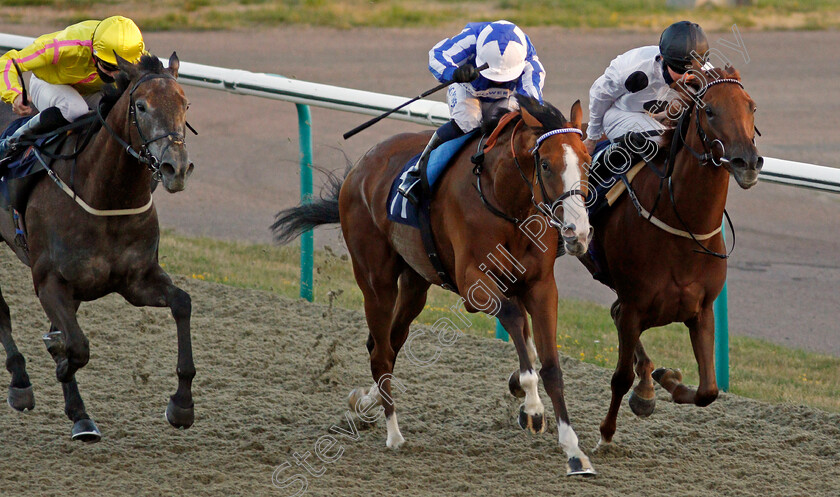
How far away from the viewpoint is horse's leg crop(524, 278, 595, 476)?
4430 mm

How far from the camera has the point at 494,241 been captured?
15.2ft

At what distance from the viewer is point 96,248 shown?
4.98 meters

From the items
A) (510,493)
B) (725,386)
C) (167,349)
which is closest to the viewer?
(510,493)

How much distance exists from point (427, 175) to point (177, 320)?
127cm

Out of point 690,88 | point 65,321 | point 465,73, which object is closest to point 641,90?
point 690,88

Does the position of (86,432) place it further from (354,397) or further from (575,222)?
(575,222)

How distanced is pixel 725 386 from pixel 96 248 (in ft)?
10.8

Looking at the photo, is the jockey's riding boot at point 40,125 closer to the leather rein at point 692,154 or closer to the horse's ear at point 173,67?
the horse's ear at point 173,67

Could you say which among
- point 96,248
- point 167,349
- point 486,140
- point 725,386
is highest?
point 486,140

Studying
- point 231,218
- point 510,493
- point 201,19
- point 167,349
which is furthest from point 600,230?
point 201,19

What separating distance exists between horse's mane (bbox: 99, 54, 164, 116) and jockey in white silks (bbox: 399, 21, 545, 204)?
1.17 m

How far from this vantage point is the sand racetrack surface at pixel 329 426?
4.67m

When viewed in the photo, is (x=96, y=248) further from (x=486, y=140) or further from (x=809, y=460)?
(x=809, y=460)

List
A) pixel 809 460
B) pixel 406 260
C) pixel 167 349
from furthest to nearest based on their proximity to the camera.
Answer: pixel 167 349 → pixel 406 260 → pixel 809 460
